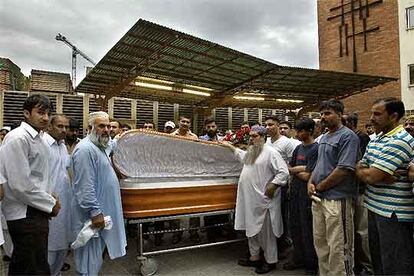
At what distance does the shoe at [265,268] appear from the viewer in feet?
12.4

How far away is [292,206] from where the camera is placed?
13.0ft

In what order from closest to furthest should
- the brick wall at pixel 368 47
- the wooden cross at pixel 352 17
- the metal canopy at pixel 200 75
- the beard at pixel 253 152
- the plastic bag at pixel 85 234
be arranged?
1. the plastic bag at pixel 85 234
2. the beard at pixel 253 152
3. the metal canopy at pixel 200 75
4. the brick wall at pixel 368 47
5. the wooden cross at pixel 352 17

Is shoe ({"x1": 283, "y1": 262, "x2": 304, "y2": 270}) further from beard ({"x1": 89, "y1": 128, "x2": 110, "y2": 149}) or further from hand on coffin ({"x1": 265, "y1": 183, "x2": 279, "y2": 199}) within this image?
beard ({"x1": 89, "y1": 128, "x2": 110, "y2": 149})

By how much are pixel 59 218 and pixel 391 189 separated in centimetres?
292

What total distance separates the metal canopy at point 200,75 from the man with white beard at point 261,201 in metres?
4.38

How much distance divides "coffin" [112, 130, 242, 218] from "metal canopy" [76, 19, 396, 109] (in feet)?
13.2

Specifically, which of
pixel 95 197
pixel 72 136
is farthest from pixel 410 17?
pixel 95 197

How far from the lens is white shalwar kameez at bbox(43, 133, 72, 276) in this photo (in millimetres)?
3240

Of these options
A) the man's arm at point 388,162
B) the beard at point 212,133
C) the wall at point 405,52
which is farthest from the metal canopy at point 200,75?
the man's arm at point 388,162

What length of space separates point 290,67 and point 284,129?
5922 mm

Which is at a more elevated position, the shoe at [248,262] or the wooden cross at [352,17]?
the wooden cross at [352,17]

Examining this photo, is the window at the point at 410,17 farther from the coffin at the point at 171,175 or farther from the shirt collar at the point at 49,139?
the shirt collar at the point at 49,139

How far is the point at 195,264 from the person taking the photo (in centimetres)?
410

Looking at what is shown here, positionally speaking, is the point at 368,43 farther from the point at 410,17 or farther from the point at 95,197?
the point at 95,197
